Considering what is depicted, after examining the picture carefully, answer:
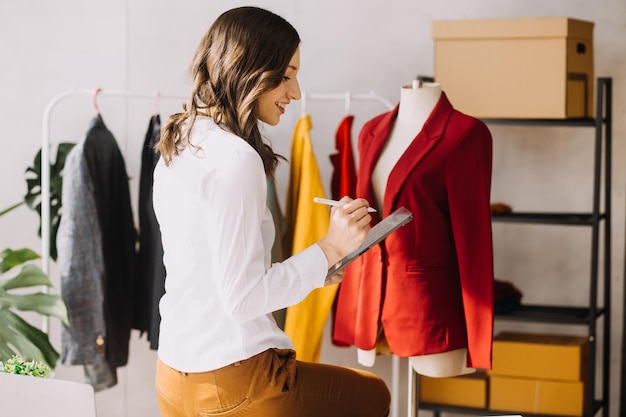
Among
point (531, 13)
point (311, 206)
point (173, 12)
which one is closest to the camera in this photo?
point (311, 206)

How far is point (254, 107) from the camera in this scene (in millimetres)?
1901

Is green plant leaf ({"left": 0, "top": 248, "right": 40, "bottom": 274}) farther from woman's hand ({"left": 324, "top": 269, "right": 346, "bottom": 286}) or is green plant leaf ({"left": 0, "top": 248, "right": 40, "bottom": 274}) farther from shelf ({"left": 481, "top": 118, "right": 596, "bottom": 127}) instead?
shelf ({"left": 481, "top": 118, "right": 596, "bottom": 127})

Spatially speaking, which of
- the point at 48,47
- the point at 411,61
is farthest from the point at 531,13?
the point at 48,47

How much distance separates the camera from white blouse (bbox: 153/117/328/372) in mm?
1742

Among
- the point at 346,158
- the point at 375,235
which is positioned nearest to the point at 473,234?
the point at 375,235

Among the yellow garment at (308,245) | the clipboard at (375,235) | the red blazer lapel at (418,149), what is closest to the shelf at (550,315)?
the yellow garment at (308,245)

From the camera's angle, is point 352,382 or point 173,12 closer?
point 352,382

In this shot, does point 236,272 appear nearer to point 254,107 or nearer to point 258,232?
point 258,232

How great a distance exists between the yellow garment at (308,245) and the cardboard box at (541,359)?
627 mm

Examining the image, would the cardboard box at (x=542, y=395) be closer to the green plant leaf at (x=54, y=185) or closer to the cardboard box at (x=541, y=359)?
the cardboard box at (x=541, y=359)

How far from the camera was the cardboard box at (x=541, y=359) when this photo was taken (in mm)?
3268

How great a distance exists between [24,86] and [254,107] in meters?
2.49

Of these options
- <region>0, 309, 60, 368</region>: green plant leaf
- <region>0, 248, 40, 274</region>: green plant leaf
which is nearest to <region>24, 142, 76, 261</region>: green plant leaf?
<region>0, 248, 40, 274</region>: green plant leaf

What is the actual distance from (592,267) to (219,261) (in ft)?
5.88
